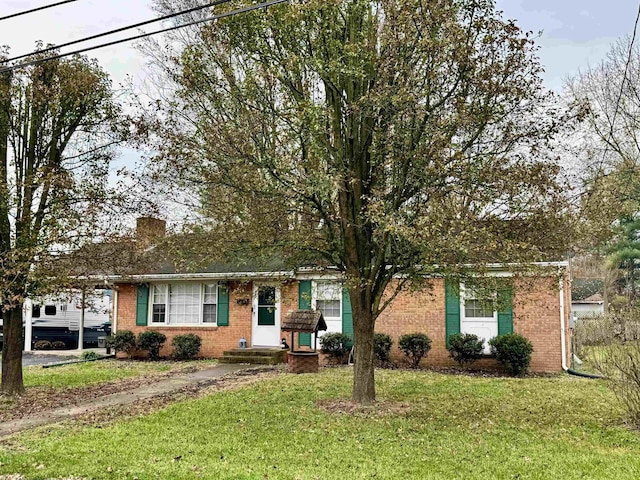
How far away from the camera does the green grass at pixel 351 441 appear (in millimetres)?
5918

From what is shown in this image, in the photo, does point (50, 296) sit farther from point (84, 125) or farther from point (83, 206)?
point (84, 125)

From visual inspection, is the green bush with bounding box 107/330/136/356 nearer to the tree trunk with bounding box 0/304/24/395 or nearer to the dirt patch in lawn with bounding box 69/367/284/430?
the dirt patch in lawn with bounding box 69/367/284/430

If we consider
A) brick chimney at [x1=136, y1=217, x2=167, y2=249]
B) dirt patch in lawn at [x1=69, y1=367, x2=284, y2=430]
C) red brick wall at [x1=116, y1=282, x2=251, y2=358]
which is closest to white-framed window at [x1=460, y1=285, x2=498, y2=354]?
dirt patch in lawn at [x1=69, y1=367, x2=284, y2=430]

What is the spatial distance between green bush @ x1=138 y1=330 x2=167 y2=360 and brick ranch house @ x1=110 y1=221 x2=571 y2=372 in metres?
0.32

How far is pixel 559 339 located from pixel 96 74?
12924 mm

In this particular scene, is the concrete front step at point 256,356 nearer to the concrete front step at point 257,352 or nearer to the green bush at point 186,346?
the concrete front step at point 257,352

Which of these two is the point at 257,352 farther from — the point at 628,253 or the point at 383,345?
the point at 628,253

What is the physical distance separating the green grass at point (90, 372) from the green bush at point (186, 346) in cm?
72

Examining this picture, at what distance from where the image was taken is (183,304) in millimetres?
18562

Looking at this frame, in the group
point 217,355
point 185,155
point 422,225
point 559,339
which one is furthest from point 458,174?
point 217,355

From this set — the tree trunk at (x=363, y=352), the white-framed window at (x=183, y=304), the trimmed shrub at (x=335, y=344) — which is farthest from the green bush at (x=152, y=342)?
the tree trunk at (x=363, y=352)

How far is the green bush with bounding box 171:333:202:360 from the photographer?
17609mm

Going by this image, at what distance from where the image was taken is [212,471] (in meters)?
5.88

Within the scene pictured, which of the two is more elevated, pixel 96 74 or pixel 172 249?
pixel 96 74
